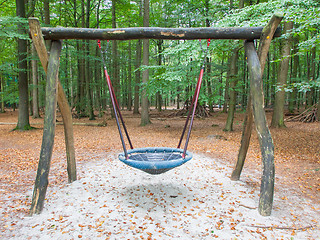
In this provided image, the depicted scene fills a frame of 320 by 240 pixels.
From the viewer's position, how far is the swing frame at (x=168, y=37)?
2742 mm

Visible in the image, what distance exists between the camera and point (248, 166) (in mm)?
4820

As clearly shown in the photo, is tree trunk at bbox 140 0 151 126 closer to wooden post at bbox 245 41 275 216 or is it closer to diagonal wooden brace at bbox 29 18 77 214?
diagonal wooden brace at bbox 29 18 77 214

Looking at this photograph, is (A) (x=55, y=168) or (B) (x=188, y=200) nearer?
(B) (x=188, y=200)

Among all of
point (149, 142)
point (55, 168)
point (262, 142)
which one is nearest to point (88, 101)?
point (149, 142)

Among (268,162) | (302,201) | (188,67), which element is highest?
(188,67)

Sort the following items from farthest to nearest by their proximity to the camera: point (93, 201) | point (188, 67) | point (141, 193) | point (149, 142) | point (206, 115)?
point (206, 115), point (188, 67), point (149, 142), point (141, 193), point (93, 201)

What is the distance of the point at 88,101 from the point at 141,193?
36.1 ft

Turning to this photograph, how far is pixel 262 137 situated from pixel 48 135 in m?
2.84

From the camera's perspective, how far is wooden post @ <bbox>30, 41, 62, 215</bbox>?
2.73m

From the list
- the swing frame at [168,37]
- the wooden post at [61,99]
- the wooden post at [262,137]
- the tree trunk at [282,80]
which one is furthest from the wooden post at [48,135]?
the tree trunk at [282,80]

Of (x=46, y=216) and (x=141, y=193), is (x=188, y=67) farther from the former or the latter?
(x=46, y=216)

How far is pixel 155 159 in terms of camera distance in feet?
11.2

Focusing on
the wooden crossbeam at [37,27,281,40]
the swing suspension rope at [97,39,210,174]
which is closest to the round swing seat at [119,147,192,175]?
the swing suspension rope at [97,39,210,174]

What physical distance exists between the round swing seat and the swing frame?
1.00 meters
